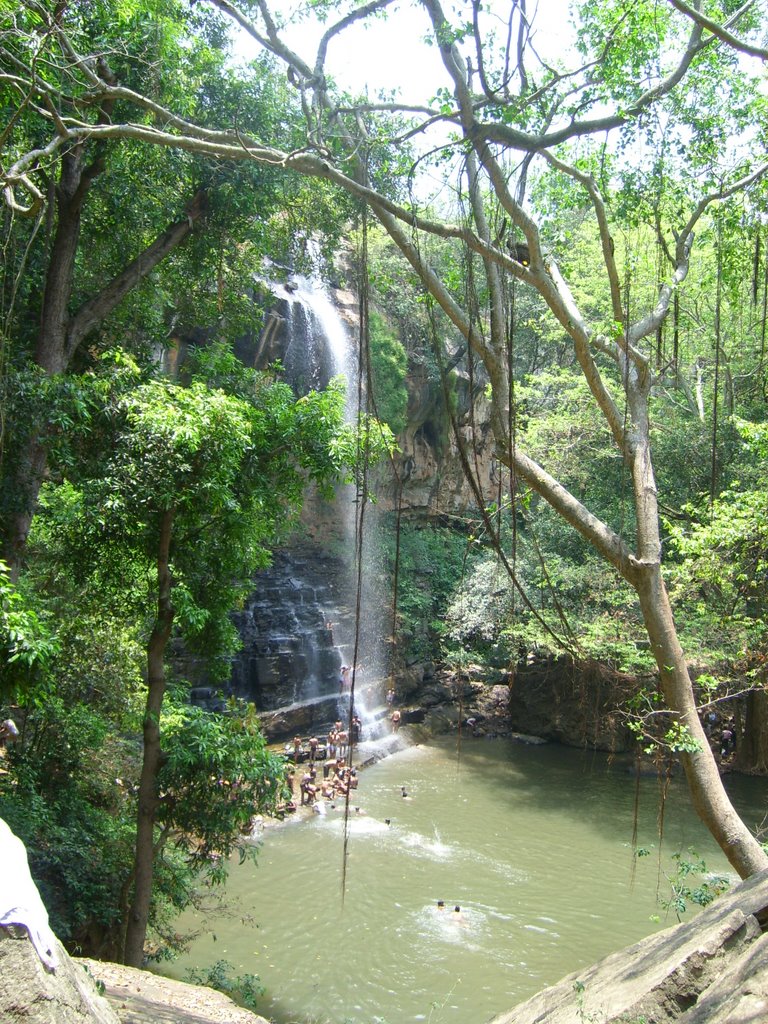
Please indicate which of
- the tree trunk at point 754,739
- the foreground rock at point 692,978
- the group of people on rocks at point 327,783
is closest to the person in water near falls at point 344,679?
the group of people on rocks at point 327,783

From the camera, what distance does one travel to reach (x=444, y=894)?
10516 millimetres

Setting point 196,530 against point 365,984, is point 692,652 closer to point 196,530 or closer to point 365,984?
point 365,984

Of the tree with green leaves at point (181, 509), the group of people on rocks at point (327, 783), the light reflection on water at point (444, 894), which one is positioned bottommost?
the light reflection on water at point (444, 894)

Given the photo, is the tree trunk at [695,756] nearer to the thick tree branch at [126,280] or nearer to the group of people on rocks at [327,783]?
the thick tree branch at [126,280]

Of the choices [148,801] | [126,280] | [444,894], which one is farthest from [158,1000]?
[126,280]

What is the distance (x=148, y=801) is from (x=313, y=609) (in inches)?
488

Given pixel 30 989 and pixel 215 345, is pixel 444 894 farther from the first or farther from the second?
pixel 30 989

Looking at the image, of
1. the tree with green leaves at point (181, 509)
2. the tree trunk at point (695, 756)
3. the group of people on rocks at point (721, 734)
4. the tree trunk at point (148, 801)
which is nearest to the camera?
the tree trunk at point (695, 756)

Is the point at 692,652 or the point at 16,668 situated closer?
the point at 16,668

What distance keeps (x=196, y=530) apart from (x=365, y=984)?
5.07 m

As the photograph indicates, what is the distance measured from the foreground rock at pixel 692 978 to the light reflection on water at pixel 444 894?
9.32ft

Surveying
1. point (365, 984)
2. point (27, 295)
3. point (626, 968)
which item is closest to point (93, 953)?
point (365, 984)

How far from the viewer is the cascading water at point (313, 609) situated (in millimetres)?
16344

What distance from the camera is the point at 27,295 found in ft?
26.2
